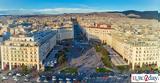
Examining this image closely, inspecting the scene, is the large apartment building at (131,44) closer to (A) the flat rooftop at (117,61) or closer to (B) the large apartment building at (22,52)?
(A) the flat rooftop at (117,61)

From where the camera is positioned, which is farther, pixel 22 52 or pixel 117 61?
pixel 117 61

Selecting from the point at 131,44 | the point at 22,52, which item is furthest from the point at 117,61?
the point at 22,52

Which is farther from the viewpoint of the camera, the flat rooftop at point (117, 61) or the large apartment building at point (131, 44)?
the flat rooftop at point (117, 61)

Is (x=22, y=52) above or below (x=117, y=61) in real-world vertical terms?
above

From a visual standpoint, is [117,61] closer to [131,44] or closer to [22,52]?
[131,44]

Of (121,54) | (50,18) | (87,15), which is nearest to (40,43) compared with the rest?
(50,18)

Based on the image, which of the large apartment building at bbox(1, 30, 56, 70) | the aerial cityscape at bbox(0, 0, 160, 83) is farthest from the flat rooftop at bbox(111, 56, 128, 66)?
the large apartment building at bbox(1, 30, 56, 70)

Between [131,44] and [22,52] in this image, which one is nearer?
[22,52]

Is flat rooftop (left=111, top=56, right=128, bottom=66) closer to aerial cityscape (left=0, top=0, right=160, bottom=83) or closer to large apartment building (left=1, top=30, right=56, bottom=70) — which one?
aerial cityscape (left=0, top=0, right=160, bottom=83)

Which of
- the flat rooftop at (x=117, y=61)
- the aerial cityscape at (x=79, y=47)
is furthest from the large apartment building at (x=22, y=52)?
the flat rooftop at (x=117, y=61)

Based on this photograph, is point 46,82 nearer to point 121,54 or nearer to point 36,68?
point 36,68
